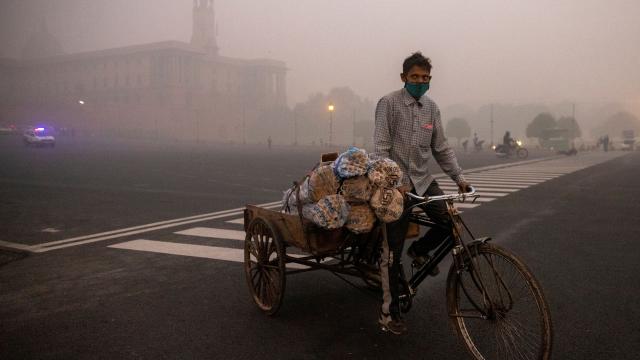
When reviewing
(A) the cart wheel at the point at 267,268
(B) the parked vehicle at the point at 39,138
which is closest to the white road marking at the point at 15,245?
(A) the cart wheel at the point at 267,268

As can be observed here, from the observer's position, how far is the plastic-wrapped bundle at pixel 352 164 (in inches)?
150

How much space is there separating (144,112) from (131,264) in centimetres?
11331

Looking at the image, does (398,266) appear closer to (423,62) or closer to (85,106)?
(423,62)

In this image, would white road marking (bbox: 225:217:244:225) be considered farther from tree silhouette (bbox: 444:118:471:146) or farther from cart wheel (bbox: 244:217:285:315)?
tree silhouette (bbox: 444:118:471:146)

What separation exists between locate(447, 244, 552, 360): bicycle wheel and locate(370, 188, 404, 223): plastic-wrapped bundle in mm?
538

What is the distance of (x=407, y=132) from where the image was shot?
398cm

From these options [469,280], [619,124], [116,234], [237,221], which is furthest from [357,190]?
[619,124]

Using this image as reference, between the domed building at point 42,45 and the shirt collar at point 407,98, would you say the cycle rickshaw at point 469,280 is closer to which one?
the shirt collar at point 407,98

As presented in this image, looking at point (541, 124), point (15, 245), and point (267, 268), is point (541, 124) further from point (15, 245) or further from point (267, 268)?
point (267, 268)

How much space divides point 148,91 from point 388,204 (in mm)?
123868

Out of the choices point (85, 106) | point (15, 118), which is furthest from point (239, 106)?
point (15, 118)

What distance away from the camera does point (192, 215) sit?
9836 mm

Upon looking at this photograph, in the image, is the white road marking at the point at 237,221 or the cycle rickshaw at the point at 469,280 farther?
the white road marking at the point at 237,221

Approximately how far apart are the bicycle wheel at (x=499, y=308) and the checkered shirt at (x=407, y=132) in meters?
0.79
